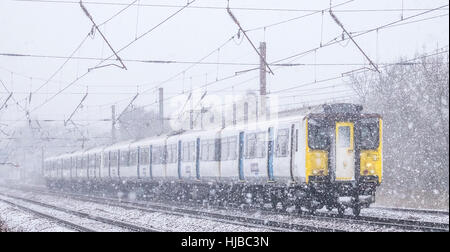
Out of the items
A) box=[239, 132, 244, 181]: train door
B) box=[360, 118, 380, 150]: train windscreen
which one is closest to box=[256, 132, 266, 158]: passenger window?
box=[239, 132, 244, 181]: train door

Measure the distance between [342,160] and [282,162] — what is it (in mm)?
1861

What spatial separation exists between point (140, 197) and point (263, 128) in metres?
15.4

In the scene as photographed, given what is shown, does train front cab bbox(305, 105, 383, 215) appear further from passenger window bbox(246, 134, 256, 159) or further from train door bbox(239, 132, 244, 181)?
train door bbox(239, 132, 244, 181)

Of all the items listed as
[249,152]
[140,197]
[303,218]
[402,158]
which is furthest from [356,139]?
[140,197]

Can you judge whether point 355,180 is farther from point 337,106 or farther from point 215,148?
point 215,148

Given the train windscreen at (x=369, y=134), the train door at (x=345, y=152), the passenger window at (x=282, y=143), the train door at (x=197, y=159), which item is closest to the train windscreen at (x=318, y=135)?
the train door at (x=345, y=152)

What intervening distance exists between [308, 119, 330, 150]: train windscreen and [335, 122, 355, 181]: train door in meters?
0.29

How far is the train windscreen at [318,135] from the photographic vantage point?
57.4 ft

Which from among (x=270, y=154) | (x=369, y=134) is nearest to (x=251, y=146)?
(x=270, y=154)

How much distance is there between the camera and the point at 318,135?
17547 millimetres

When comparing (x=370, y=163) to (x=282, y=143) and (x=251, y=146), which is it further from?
(x=251, y=146)

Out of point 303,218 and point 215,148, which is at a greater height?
point 215,148

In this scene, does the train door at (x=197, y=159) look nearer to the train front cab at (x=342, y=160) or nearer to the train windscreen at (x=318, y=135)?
the train front cab at (x=342, y=160)
